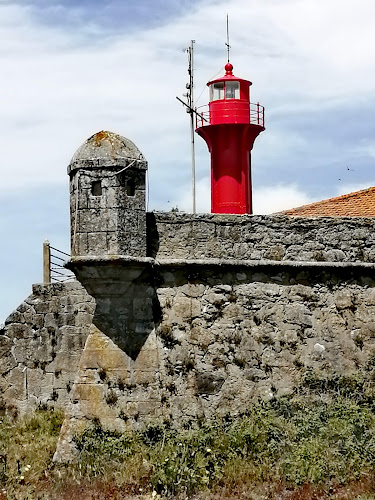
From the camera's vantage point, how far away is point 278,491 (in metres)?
10.6

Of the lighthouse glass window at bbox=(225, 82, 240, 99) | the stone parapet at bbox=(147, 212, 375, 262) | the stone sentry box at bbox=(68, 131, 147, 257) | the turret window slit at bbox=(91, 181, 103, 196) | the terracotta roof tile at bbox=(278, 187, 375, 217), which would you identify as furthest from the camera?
the lighthouse glass window at bbox=(225, 82, 240, 99)

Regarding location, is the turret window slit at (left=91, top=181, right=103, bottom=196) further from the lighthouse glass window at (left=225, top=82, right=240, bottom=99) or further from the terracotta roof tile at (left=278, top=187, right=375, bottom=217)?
the lighthouse glass window at (left=225, top=82, right=240, bottom=99)

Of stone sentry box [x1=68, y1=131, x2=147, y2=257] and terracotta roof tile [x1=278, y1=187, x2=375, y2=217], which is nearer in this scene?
stone sentry box [x1=68, y1=131, x2=147, y2=257]

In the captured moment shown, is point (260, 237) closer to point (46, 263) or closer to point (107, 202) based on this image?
point (107, 202)

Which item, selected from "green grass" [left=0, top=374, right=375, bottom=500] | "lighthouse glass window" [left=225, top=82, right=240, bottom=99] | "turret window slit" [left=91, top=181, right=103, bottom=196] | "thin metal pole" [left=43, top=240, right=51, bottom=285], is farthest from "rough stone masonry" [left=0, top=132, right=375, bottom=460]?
"lighthouse glass window" [left=225, top=82, right=240, bottom=99]

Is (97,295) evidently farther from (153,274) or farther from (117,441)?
(117,441)

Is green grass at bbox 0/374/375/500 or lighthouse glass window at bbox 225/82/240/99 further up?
lighthouse glass window at bbox 225/82/240/99

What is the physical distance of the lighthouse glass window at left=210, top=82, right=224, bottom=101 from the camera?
19609mm

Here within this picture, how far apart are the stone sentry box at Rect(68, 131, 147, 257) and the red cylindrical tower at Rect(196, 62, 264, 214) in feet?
24.6

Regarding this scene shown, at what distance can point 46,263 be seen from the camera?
15.6 m

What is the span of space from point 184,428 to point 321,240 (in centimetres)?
290

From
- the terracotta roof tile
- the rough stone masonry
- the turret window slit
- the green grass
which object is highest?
the terracotta roof tile

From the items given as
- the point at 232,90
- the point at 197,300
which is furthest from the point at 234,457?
the point at 232,90

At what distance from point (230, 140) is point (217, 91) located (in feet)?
3.57
